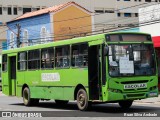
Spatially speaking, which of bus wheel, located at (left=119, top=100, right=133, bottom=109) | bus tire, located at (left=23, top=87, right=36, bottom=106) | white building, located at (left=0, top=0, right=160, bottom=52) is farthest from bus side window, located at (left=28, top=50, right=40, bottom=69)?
white building, located at (left=0, top=0, right=160, bottom=52)

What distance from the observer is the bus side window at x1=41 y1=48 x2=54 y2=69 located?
68.4 feet

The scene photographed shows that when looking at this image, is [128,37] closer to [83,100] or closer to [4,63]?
[83,100]

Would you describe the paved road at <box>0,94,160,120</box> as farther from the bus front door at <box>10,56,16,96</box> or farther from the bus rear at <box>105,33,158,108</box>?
the bus front door at <box>10,56,16,96</box>

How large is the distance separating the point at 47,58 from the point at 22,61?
9.75 feet

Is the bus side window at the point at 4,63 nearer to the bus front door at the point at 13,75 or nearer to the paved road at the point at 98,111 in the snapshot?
the bus front door at the point at 13,75

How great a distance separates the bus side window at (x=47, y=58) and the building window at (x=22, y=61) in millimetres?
2023

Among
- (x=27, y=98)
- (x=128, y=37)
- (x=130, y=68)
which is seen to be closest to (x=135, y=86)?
(x=130, y=68)

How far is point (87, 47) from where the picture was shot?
60.3ft

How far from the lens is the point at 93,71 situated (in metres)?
18.2

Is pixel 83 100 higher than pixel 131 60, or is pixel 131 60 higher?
pixel 131 60

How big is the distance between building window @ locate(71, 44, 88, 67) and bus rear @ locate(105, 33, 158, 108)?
1.37 meters

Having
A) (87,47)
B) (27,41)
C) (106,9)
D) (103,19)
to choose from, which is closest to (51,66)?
(87,47)

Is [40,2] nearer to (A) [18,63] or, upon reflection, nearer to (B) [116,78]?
(A) [18,63]

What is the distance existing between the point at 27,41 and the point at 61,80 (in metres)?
36.2
